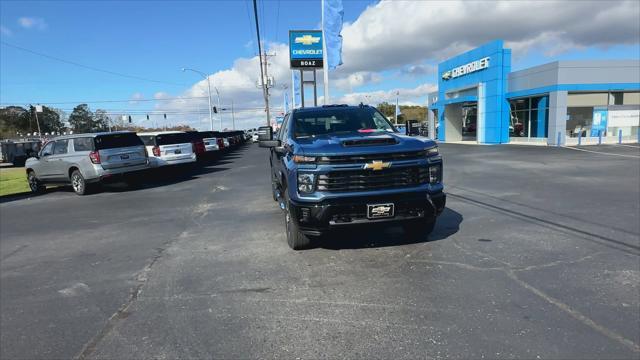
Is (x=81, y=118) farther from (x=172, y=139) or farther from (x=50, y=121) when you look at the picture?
(x=172, y=139)

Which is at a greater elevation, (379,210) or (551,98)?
(551,98)

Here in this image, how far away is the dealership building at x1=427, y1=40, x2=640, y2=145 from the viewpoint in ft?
A: 92.6

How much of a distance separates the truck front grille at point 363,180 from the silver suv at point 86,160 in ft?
33.9

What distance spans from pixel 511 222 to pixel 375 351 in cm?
479

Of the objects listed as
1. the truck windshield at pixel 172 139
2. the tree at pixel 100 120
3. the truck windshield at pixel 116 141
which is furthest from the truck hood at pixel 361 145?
the tree at pixel 100 120

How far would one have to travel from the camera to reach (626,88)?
1119 inches

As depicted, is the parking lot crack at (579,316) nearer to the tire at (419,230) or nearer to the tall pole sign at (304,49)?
the tire at (419,230)

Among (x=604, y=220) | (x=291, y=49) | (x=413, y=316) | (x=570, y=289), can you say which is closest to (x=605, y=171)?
(x=604, y=220)

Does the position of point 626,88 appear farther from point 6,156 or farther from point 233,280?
point 6,156

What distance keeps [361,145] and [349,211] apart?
82 cm

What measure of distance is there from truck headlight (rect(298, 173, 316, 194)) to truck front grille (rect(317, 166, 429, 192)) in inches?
2.9

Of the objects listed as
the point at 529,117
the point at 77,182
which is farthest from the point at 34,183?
the point at 529,117

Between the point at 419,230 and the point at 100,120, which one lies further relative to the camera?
the point at 100,120

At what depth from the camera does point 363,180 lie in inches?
203
